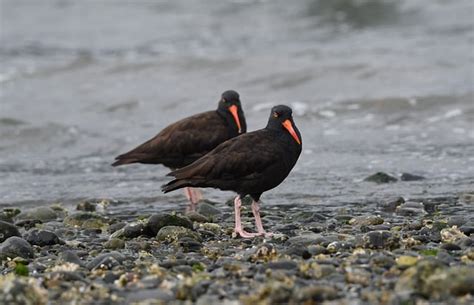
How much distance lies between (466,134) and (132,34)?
11.9m

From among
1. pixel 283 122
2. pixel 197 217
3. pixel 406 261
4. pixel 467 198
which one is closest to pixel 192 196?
pixel 197 217

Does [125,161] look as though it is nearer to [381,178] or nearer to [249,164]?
[249,164]

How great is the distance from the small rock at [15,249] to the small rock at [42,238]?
0.32m

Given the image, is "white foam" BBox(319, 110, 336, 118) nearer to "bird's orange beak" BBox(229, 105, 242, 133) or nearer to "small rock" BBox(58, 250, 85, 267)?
"bird's orange beak" BBox(229, 105, 242, 133)

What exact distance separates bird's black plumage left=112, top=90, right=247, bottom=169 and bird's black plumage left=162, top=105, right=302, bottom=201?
1.53 metres

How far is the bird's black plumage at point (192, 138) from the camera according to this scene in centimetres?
908

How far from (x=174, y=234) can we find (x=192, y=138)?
7.14ft

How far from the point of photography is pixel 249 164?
734 cm

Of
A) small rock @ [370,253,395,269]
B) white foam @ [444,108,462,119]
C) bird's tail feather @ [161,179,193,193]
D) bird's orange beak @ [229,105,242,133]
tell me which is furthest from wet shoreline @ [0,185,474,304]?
white foam @ [444,108,462,119]

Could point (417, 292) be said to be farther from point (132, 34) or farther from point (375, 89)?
point (132, 34)

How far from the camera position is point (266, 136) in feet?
24.6

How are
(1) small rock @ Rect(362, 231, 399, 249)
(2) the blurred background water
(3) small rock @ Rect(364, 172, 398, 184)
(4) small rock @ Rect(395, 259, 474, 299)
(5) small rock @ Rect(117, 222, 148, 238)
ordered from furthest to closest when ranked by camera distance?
1. (2) the blurred background water
2. (3) small rock @ Rect(364, 172, 398, 184)
3. (5) small rock @ Rect(117, 222, 148, 238)
4. (1) small rock @ Rect(362, 231, 399, 249)
5. (4) small rock @ Rect(395, 259, 474, 299)

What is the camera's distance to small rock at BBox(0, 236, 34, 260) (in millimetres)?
6609

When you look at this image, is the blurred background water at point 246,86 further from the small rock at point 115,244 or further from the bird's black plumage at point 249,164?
the small rock at point 115,244
